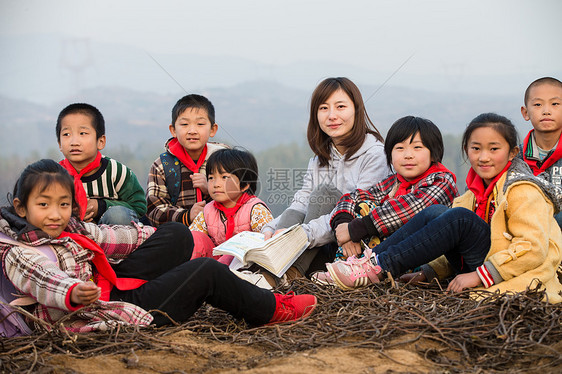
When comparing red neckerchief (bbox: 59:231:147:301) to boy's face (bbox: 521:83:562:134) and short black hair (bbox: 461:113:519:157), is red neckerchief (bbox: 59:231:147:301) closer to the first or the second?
short black hair (bbox: 461:113:519:157)

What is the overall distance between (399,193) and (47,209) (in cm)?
199

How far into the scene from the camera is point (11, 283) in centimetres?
239

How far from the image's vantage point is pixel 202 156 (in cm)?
414

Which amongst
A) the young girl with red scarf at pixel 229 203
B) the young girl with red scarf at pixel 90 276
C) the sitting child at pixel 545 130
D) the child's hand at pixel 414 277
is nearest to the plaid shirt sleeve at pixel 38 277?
the young girl with red scarf at pixel 90 276

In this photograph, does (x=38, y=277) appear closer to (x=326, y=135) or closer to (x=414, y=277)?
(x=414, y=277)

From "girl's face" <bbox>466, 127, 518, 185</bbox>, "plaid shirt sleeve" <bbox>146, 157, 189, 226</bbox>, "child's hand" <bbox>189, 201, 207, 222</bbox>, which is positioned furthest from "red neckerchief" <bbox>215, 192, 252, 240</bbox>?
"girl's face" <bbox>466, 127, 518, 185</bbox>

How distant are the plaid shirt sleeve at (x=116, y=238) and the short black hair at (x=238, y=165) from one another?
→ 96 centimetres

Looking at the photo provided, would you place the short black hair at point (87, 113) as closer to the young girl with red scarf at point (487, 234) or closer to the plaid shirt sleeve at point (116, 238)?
the plaid shirt sleeve at point (116, 238)

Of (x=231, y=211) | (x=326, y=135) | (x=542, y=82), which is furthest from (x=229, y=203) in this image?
(x=542, y=82)

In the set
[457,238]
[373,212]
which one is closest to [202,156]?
[373,212]

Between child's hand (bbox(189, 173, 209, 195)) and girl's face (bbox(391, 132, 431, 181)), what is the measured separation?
1.39 m

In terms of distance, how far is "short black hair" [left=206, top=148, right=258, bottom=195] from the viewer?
3.61m

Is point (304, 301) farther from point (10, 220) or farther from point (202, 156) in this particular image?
point (202, 156)

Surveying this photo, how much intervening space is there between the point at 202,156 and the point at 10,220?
6.24 ft
